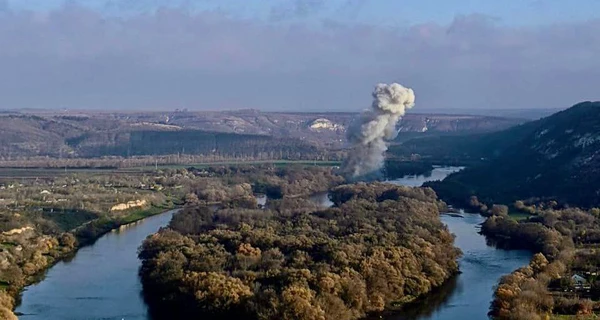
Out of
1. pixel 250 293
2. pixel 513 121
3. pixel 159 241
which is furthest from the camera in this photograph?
pixel 513 121

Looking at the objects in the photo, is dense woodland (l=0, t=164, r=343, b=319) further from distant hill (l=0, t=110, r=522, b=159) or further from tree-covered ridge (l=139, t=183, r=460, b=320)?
distant hill (l=0, t=110, r=522, b=159)

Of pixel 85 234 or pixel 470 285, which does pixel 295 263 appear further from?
pixel 85 234

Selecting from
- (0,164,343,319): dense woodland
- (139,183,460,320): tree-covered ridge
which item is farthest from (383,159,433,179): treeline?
(139,183,460,320): tree-covered ridge

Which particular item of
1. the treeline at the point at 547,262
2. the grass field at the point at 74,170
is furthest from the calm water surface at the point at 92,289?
the grass field at the point at 74,170

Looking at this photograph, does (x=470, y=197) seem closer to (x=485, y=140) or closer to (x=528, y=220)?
(x=528, y=220)

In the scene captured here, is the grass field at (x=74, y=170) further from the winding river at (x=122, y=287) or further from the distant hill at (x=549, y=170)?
the winding river at (x=122, y=287)

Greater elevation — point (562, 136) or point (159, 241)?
point (562, 136)

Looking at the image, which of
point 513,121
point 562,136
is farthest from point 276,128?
point 562,136
